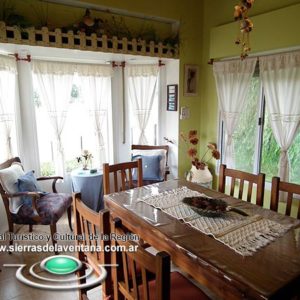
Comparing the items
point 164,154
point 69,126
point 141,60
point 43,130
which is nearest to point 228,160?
point 164,154

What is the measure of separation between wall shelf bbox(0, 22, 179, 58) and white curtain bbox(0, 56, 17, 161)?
606mm

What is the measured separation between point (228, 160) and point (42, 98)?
247 centimetres

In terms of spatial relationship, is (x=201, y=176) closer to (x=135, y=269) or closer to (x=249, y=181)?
(x=249, y=181)

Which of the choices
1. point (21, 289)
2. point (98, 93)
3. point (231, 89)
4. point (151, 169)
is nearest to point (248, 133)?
point (231, 89)

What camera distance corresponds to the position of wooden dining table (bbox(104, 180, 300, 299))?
1.16m

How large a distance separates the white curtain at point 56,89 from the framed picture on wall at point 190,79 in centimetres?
146

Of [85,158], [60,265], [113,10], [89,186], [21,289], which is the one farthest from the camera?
[85,158]

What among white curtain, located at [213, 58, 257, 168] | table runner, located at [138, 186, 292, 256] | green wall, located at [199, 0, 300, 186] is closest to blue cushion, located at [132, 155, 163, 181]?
green wall, located at [199, 0, 300, 186]

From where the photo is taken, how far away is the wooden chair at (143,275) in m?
1.00

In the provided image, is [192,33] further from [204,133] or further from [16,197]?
[16,197]

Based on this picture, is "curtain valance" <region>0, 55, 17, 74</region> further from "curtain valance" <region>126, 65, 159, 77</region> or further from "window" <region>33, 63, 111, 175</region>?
"curtain valance" <region>126, 65, 159, 77</region>

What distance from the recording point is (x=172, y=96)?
3.70 m

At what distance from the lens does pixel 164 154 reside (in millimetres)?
3713

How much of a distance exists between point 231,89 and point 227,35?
629 mm
